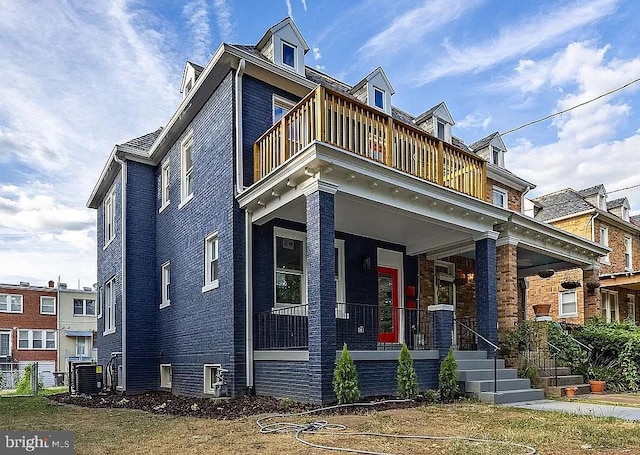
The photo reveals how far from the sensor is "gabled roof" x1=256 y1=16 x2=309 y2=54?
11312mm

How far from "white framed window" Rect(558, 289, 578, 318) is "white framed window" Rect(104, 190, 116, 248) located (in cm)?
1679

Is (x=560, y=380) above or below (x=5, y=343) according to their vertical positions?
above

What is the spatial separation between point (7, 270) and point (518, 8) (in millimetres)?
35091

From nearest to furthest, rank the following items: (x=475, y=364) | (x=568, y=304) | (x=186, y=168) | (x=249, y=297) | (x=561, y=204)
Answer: (x=249, y=297) → (x=475, y=364) → (x=186, y=168) → (x=568, y=304) → (x=561, y=204)

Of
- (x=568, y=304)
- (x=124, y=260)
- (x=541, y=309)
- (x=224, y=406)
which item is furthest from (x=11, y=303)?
(x=541, y=309)

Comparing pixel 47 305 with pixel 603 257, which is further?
pixel 47 305

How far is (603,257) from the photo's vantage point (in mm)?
20391

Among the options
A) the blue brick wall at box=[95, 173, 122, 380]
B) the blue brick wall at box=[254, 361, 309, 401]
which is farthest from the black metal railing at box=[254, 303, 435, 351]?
the blue brick wall at box=[95, 173, 122, 380]

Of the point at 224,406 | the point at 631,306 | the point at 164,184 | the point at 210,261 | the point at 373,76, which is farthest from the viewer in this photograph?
the point at 631,306

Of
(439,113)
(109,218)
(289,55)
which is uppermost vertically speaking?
(439,113)

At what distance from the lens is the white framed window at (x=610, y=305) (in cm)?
2153

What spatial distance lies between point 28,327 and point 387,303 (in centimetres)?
3197

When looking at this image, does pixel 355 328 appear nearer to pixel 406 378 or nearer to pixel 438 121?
pixel 406 378

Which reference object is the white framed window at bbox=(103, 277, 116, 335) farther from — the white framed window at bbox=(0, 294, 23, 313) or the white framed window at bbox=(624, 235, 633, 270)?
the white framed window at bbox=(0, 294, 23, 313)
